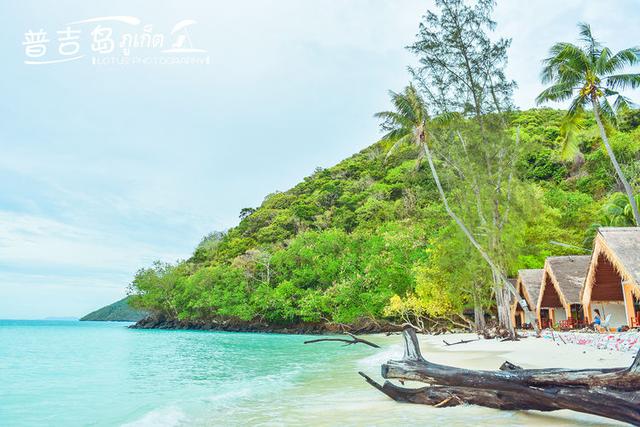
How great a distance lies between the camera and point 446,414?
4730 mm

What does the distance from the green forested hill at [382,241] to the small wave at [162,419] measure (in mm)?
12293

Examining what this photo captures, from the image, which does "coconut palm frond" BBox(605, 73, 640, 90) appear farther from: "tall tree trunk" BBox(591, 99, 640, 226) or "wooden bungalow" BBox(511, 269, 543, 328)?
"wooden bungalow" BBox(511, 269, 543, 328)

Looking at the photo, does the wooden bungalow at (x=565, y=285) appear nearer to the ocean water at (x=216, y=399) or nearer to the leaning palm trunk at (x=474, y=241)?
the leaning palm trunk at (x=474, y=241)

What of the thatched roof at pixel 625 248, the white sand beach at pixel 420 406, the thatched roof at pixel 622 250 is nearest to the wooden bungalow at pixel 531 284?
the thatched roof at pixel 622 250

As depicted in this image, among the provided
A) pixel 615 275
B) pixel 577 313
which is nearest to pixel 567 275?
pixel 577 313

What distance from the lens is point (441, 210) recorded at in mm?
24484

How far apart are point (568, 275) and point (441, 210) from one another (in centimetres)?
874

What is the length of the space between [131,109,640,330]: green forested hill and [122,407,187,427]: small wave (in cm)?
1229

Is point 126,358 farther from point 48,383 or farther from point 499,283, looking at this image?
point 499,283

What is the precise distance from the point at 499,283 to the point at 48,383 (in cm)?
1412

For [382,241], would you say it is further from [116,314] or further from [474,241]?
[116,314]

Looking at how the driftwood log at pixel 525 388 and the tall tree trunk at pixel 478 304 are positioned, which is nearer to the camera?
the driftwood log at pixel 525 388

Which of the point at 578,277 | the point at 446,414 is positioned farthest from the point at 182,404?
the point at 578,277

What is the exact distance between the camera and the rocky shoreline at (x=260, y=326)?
31609 mm
